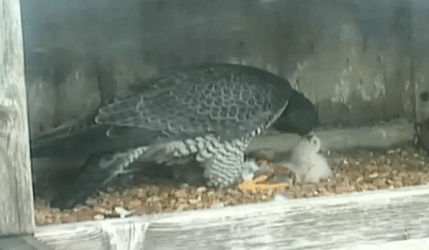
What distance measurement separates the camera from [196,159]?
1.61 metres

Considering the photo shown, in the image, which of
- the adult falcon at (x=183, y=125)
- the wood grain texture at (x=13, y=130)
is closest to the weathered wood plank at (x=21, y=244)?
the wood grain texture at (x=13, y=130)

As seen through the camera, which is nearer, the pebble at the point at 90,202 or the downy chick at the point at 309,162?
the pebble at the point at 90,202

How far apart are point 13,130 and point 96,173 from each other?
0.26 metres

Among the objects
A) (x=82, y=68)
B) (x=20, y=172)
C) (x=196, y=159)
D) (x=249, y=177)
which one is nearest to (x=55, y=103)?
(x=82, y=68)

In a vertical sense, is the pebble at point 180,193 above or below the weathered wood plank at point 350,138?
below

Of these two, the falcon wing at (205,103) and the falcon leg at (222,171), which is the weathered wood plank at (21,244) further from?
the falcon leg at (222,171)

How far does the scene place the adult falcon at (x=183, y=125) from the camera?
5.10 feet

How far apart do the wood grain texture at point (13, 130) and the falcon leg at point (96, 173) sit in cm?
14

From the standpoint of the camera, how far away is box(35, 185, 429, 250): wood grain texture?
1461 mm

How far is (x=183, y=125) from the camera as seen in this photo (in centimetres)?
159

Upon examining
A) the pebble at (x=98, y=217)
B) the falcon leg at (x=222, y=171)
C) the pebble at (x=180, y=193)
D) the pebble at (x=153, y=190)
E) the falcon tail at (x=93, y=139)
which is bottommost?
the pebble at (x=98, y=217)

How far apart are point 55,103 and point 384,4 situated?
0.85 m

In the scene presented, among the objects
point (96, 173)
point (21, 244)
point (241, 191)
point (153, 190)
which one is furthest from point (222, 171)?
point (21, 244)

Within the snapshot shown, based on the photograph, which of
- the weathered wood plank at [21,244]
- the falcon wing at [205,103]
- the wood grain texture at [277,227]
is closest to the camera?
the weathered wood plank at [21,244]
